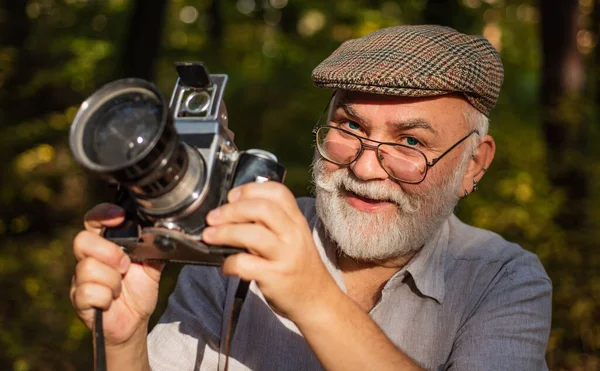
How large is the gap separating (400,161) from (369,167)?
0.10 m

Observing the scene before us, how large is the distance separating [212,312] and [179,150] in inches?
35.4

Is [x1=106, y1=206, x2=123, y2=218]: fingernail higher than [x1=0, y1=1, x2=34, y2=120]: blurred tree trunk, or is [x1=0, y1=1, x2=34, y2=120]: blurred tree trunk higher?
[x1=106, y1=206, x2=123, y2=218]: fingernail

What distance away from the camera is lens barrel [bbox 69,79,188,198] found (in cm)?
136

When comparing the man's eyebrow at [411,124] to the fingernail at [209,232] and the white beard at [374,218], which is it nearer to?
the white beard at [374,218]

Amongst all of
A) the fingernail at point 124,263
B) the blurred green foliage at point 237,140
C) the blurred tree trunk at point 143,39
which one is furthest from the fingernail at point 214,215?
the blurred tree trunk at point 143,39

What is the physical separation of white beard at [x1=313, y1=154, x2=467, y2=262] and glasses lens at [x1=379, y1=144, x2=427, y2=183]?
40 mm

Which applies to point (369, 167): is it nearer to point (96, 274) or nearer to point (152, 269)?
point (152, 269)

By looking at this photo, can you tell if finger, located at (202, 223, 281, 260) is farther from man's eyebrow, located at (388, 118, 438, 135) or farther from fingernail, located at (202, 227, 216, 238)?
man's eyebrow, located at (388, 118, 438, 135)

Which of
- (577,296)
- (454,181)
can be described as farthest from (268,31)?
(454,181)

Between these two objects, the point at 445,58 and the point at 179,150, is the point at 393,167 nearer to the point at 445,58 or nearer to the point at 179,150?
the point at 445,58

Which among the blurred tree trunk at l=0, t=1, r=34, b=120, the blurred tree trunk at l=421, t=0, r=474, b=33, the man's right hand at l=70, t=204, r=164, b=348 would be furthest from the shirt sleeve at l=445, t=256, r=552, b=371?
the blurred tree trunk at l=0, t=1, r=34, b=120

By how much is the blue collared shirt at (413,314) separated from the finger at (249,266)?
73 centimetres

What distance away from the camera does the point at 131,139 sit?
144 cm

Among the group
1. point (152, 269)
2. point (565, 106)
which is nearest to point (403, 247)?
point (152, 269)
